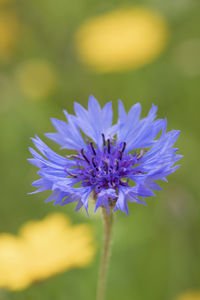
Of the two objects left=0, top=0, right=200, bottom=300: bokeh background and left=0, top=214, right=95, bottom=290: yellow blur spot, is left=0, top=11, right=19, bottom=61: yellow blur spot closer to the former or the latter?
left=0, top=0, right=200, bottom=300: bokeh background

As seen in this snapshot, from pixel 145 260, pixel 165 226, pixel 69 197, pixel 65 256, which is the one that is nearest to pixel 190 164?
pixel 165 226

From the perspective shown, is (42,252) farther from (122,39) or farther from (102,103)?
(122,39)

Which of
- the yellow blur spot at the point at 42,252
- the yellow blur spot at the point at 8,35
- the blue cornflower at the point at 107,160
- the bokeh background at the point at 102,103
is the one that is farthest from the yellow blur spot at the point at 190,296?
the yellow blur spot at the point at 8,35

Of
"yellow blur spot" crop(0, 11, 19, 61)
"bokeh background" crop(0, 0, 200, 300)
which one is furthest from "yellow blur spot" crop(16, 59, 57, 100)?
"yellow blur spot" crop(0, 11, 19, 61)

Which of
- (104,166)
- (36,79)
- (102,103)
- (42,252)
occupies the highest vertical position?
(36,79)

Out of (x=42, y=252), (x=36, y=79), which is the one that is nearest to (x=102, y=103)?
(x=36, y=79)

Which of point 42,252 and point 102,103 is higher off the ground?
point 102,103

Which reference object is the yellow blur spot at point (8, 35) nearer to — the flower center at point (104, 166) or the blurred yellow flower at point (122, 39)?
the blurred yellow flower at point (122, 39)
